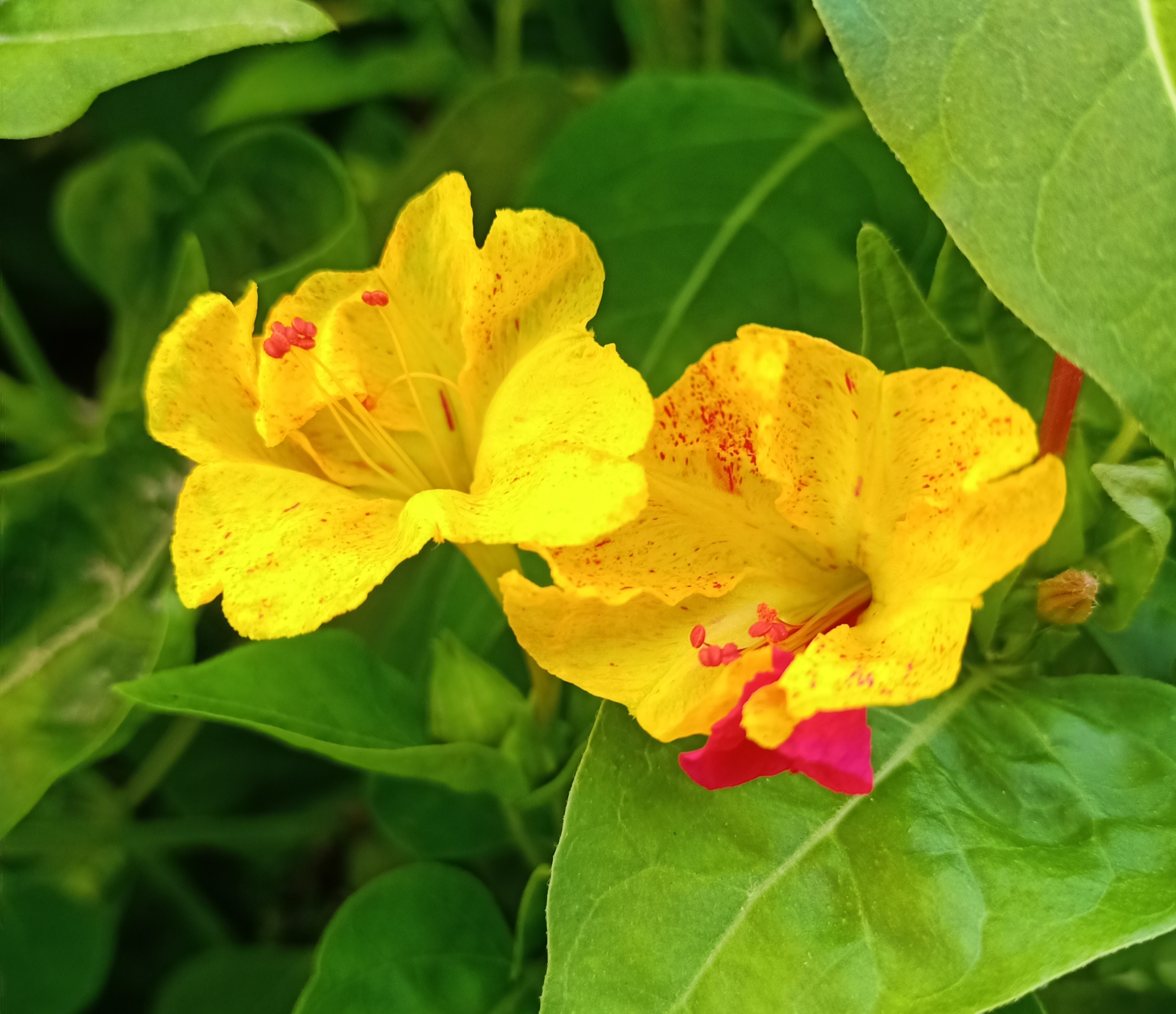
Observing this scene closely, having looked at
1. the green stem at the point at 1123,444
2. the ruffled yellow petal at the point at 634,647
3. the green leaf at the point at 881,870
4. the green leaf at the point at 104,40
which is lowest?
the green leaf at the point at 881,870

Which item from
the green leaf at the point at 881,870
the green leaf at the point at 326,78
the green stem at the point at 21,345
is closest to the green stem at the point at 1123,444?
the green leaf at the point at 881,870

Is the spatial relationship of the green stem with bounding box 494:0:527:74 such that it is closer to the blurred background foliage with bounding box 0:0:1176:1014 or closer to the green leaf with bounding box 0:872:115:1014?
the blurred background foliage with bounding box 0:0:1176:1014

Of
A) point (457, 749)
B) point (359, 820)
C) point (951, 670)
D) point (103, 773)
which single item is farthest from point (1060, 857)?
point (103, 773)

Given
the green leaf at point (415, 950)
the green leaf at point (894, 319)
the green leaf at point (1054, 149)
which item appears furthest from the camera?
the green leaf at point (415, 950)

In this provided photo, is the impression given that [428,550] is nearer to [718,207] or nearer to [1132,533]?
[718,207]

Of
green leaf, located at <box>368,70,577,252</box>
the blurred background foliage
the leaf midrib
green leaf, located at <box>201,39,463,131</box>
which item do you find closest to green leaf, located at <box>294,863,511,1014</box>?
the blurred background foliage

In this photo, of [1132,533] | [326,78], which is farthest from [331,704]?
[326,78]

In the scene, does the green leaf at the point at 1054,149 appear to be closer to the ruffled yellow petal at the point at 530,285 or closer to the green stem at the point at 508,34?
the ruffled yellow petal at the point at 530,285
